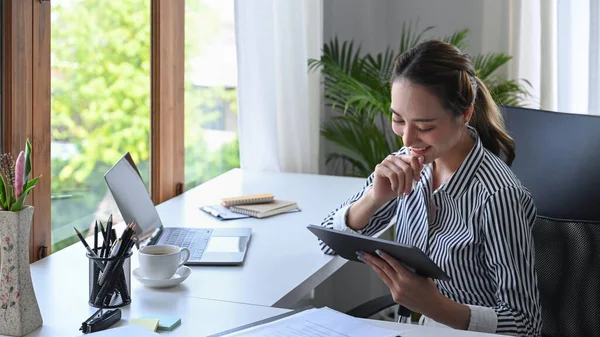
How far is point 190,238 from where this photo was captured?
2.12 m

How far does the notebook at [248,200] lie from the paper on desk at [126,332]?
1099 mm

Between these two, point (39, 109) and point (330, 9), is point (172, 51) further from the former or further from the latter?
point (330, 9)

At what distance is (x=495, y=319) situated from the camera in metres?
1.66

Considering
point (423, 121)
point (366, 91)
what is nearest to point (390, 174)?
point (423, 121)

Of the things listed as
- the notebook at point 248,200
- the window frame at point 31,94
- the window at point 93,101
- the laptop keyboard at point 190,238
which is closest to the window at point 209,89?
the window at point 93,101

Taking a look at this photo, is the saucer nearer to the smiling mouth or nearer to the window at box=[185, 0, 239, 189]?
the smiling mouth

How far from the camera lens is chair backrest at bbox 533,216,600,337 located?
1857mm

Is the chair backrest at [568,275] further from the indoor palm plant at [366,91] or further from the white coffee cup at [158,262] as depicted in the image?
the indoor palm plant at [366,91]

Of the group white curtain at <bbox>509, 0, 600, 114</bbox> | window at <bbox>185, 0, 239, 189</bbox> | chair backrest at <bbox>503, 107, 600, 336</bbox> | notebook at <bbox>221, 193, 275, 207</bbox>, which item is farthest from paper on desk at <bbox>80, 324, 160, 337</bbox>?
white curtain at <bbox>509, 0, 600, 114</bbox>

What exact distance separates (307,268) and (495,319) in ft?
1.54

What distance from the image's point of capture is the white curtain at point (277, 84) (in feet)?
9.77

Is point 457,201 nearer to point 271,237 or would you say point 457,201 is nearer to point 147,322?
point 271,237

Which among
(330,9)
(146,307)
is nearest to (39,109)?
(146,307)

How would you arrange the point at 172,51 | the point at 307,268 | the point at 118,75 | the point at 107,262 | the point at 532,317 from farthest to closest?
the point at 172,51 → the point at 118,75 → the point at 307,268 → the point at 532,317 → the point at 107,262
